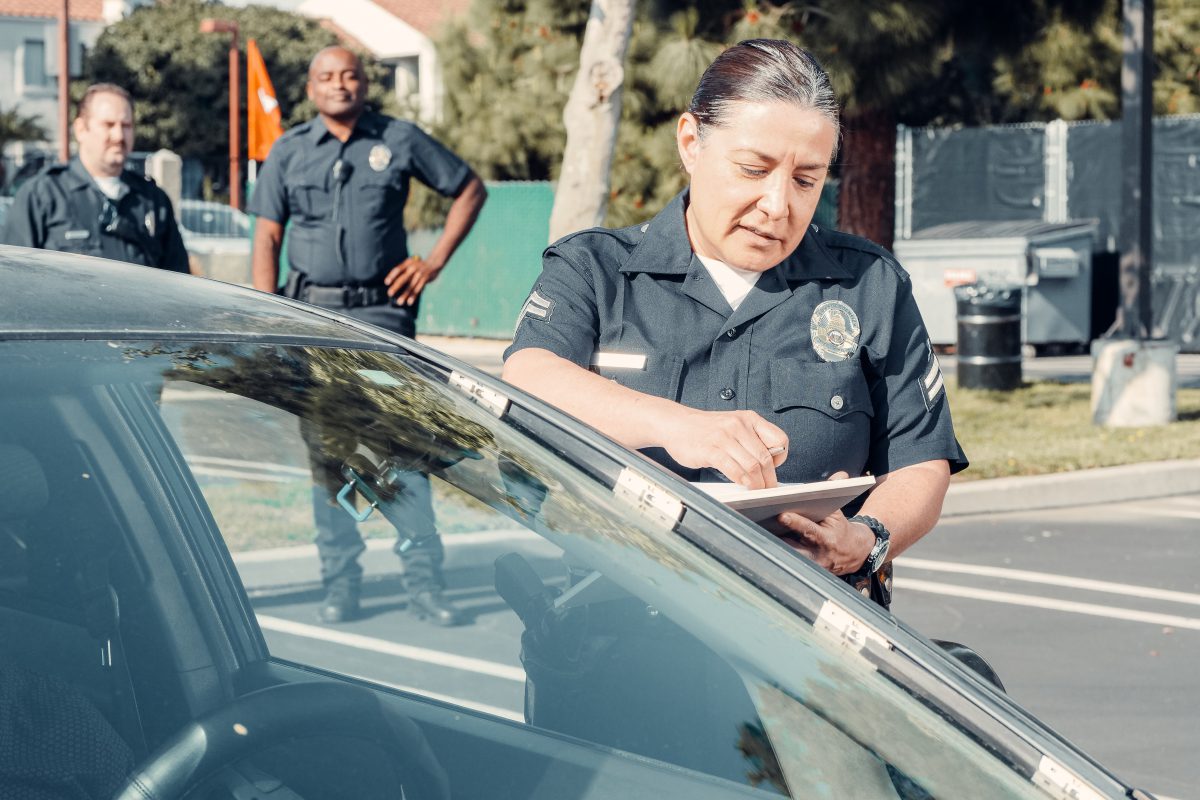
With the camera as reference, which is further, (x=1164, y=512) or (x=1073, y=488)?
(x=1073, y=488)

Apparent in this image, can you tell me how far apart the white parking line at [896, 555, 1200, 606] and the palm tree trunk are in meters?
5.90

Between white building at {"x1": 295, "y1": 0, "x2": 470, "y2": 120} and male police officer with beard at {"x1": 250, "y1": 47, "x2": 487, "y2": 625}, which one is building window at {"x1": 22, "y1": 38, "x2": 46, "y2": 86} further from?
male police officer with beard at {"x1": 250, "y1": 47, "x2": 487, "y2": 625}

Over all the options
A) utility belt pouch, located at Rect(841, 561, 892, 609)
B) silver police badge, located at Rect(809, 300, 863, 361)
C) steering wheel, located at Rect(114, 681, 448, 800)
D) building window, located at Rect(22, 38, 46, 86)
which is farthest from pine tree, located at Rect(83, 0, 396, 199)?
steering wheel, located at Rect(114, 681, 448, 800)

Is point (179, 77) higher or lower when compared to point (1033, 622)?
higher

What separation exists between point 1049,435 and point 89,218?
6588mm

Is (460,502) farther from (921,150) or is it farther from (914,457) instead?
(921,150)

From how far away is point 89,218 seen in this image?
5.71 metres

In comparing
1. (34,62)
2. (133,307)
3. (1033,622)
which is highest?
(34,62)

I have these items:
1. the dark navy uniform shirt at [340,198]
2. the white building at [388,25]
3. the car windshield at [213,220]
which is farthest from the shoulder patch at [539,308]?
the white building at [388,25]

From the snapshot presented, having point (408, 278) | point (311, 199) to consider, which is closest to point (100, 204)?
point (311, 199)

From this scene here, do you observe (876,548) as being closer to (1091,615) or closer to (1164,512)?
(1091,615)

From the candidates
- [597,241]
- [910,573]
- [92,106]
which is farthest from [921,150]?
[597,241]

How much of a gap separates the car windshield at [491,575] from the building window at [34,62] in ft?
182

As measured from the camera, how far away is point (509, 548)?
185 cm
